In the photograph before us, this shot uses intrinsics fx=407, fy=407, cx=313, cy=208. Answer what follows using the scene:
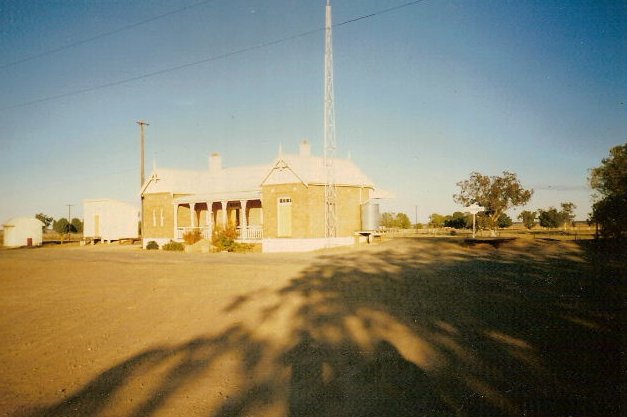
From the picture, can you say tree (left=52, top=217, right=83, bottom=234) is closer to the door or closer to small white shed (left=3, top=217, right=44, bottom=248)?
small white shed (left=3, top=217, right=44, bottom=248)

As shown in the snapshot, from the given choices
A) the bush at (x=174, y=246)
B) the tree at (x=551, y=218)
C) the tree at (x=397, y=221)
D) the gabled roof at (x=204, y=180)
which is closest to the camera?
the bush at (x=174, y=246)

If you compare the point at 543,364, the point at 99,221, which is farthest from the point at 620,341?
the point at 99,221

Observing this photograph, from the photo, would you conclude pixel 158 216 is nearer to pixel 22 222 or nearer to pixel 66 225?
pixel 22 222

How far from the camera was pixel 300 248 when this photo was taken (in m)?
25.3

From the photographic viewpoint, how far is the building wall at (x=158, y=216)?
32250 mm

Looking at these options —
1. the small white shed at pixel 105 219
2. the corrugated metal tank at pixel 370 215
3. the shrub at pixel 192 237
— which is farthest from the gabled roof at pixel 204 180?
the corrugated metal tank at pixel 370 215

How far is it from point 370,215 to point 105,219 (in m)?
26.5

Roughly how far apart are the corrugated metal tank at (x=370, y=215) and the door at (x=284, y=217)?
5.29 metres

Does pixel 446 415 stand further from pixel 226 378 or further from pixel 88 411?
pixel 88 411

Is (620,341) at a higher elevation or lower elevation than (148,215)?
lower

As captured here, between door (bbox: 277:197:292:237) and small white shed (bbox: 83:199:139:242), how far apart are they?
2108cm

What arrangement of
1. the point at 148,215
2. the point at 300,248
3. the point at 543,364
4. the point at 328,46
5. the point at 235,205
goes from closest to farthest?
the point at 543,364, the point at 328,46, the point at 300,248, the point at 235,205, the point at 148,215

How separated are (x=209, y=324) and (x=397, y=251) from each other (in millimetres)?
15053

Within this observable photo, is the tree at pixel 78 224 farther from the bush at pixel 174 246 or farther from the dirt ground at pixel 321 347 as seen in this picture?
the dirt ground at pixel 321 347
